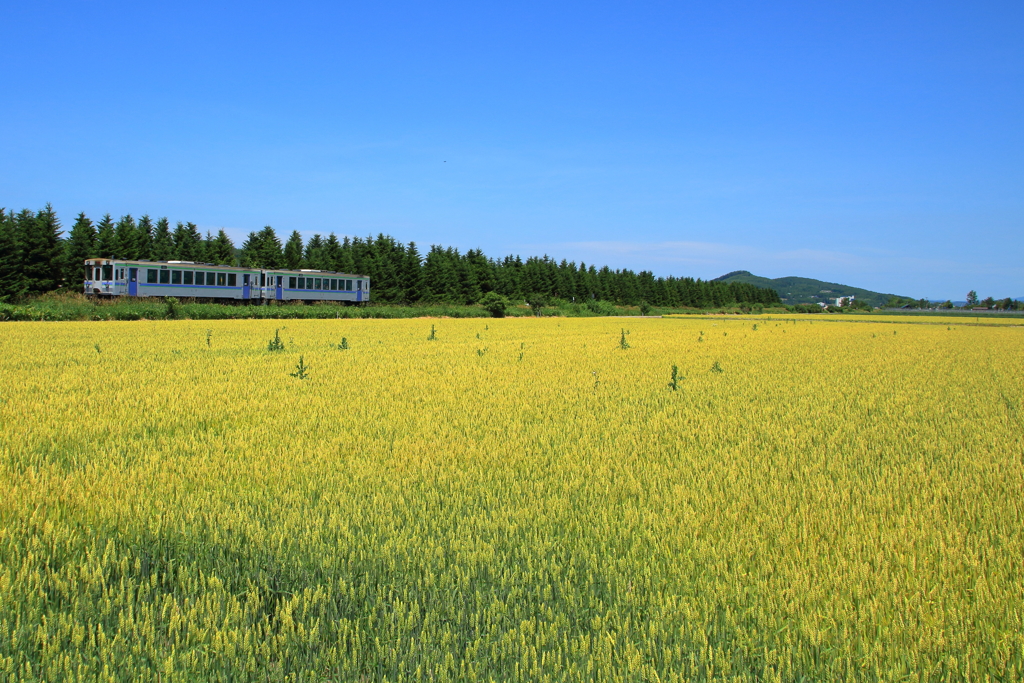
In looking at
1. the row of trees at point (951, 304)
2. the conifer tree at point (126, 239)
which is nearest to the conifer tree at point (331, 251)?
the conifer tree at point (126, 239)

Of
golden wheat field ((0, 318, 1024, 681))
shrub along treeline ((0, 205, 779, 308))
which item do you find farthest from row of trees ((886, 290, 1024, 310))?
golden wheat field ((0, 318, 1024, 681))

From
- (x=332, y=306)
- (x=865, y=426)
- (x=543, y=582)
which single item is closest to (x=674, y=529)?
(x=543, y=582)

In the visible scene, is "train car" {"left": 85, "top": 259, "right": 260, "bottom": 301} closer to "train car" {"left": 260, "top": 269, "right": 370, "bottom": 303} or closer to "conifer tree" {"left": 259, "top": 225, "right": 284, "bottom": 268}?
"train car" {"left": 260, "top": 269, "right": 370, "bottom": 303}

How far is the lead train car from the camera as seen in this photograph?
3853cm

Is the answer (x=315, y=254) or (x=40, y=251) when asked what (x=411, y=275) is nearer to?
(x=315, y=254)

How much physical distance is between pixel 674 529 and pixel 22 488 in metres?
4.70

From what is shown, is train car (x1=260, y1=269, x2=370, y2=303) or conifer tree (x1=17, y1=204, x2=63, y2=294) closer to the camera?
train car (x1=260, y1=269, x2=370, y2=303)

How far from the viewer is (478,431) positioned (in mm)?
6891

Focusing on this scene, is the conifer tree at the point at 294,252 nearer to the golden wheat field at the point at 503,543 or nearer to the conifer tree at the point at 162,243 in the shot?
the conifer tree at the point at 162,243

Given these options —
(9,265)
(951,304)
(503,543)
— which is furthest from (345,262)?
(951,304)

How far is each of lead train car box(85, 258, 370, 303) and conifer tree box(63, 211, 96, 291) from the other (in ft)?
69.6

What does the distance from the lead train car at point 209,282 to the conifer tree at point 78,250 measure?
21.2 m

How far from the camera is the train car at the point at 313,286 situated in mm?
46375

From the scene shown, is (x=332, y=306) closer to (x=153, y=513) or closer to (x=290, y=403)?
(x=290, y=403)
